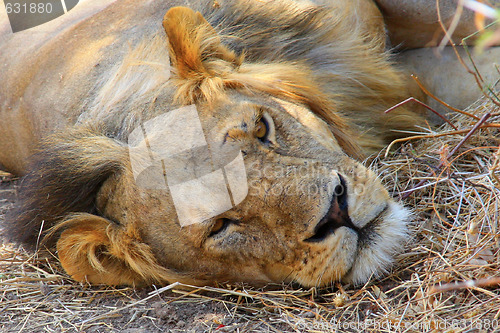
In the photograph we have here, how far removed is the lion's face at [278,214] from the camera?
2.59 meters

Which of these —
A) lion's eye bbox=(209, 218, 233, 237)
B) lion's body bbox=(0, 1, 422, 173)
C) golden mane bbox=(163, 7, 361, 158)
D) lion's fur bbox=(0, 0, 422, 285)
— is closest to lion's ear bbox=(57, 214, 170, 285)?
lion's fur bbox=(0, 0, 422, 285)

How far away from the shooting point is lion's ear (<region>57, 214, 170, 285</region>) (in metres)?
2.92

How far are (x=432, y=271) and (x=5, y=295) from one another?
8.20 feet

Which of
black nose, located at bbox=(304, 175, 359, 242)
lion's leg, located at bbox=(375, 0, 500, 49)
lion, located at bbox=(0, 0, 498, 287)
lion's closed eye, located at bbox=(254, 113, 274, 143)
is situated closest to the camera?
black nose, located at bbox=(304, 175, 359, 242)

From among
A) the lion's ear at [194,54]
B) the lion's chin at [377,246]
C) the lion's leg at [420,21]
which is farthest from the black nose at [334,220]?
the lion's leg at [420,21]

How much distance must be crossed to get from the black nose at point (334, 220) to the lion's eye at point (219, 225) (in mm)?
402

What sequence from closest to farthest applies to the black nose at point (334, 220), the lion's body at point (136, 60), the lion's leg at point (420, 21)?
the black nose at point (334, 220), the lion's body at point (136, 60), the lion's leg at point (420, 21)

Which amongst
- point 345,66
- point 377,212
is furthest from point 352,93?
point 377,212

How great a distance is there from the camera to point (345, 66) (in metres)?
3.72

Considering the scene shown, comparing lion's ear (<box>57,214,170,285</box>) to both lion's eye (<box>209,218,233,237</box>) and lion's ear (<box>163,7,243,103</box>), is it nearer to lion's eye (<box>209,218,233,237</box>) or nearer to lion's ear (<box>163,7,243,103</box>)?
lion's eye (<box>209,218,233,237</box>)

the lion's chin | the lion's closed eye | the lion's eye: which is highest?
the lion's closed eye

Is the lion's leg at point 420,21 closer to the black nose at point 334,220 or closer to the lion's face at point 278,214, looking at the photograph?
the lion's face at point 278,214

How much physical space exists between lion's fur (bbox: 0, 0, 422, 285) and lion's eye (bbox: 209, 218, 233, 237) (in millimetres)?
35

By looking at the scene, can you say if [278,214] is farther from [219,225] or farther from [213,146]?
[213,146]
